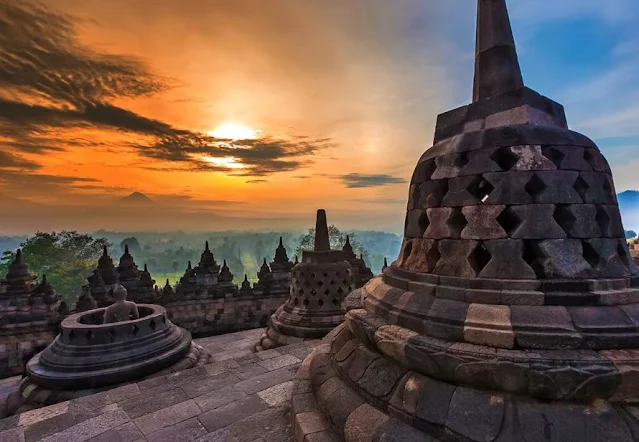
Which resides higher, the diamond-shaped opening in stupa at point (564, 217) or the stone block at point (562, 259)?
the diamond-shaped opening in stupa at point (564, 217)

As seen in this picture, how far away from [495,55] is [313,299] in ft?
25.0

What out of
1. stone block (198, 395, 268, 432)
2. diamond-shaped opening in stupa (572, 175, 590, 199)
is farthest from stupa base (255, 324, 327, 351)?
diamond-shaped opening in stupa (572, 175, 590, 199)

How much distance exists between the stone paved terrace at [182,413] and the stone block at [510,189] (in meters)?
2.99

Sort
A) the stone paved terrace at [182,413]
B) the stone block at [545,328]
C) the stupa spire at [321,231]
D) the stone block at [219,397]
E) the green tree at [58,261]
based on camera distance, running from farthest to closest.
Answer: the green tree at [58,261]
the stupa spire at [321,231]
the stone block at [219,397]
the stone paved terrace at [182,413]
the stone block at [545,328]

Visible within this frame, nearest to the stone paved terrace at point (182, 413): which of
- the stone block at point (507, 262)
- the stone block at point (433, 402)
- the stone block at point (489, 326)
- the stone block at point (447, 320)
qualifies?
the stone block at point (433, 402)

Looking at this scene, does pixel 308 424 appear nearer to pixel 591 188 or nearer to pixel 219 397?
pixel 219 397

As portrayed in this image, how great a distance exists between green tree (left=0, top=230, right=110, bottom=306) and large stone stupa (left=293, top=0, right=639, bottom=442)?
1617 inches

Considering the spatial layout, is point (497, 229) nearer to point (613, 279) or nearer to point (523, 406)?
point (613, 279)

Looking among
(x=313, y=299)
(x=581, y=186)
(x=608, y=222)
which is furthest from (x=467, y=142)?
(x=313, y=299)

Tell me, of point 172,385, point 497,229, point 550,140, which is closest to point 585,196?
point 550,140

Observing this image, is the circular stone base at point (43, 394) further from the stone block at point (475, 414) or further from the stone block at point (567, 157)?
the stone block at point (567, 157)

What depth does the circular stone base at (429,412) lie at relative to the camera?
2.03 metres

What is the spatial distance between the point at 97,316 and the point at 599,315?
36.4 feet

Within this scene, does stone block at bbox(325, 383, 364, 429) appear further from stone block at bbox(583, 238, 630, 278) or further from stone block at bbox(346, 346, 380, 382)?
stone block at bbox(583, 238, 630, 278)
